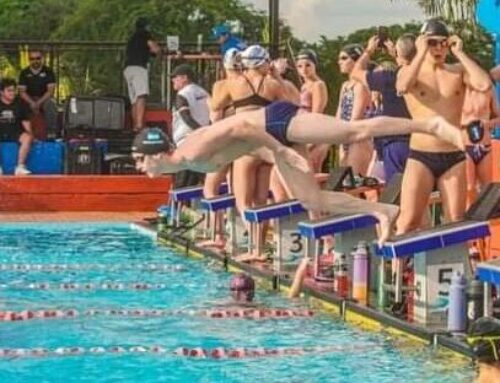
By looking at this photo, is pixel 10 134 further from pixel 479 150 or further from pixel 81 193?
pixel 479 150

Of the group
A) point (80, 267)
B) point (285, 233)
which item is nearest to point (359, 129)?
point (285, 233)

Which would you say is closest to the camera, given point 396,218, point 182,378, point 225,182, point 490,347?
point 490,347

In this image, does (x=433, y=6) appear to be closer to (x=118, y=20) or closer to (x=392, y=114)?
(x=392, y=114)

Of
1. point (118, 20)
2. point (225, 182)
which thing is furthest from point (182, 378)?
point (118, 20)

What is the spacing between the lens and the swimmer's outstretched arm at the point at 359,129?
28.9 feet

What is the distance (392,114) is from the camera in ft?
40.8

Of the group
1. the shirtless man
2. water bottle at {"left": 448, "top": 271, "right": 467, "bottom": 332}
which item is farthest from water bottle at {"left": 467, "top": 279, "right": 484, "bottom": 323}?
the shirtless man

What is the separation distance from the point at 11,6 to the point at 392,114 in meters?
45.0

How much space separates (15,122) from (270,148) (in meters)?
11.7

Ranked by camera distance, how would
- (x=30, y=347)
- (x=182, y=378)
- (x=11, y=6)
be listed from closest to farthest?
(x=182, y=378), (x=30, y=347), (x=11, y=6)

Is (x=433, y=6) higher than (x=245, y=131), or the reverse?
(x=433, y=6)

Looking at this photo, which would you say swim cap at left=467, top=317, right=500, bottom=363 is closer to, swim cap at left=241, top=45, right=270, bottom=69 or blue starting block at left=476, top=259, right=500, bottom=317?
blue starting block at left=476, top=259, right=500, bottom=317

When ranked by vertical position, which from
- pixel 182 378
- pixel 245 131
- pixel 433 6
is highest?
pixel 433 6

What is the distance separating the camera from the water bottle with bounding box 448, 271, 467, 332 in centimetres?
885
